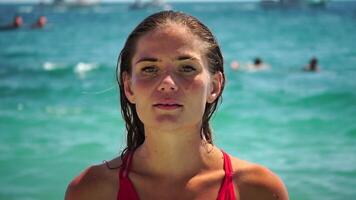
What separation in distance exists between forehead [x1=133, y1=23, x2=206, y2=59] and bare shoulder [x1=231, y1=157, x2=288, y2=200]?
0.50 m

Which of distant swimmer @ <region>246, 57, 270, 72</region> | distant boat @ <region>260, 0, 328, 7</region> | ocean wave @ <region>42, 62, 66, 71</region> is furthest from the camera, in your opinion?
distant boat @ <region>260, 0, 328, 7</region>

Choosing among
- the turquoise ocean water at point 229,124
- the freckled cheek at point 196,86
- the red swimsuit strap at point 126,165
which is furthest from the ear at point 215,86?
the turquoise ocean water at point 229,124

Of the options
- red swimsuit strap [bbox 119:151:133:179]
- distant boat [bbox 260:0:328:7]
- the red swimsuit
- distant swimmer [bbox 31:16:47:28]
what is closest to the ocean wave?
distant swimmer [bbox 31:16:47:28]

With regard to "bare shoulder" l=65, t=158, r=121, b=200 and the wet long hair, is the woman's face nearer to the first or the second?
the wet long hair

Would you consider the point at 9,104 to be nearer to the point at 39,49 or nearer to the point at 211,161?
the point at 211,161

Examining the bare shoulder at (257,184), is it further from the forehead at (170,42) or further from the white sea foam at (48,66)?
the white sea foam at (48,66)

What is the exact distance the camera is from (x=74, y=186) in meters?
2.24

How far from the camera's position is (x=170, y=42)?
223cm

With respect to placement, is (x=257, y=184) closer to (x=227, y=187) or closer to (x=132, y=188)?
(x=227, y=187)

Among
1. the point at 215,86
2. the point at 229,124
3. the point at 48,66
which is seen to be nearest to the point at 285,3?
the point at 48,66

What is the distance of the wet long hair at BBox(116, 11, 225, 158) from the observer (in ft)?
7.45

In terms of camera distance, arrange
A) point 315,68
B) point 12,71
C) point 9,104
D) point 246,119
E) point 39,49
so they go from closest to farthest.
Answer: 1. point 246,119
2. point 9,104
3. point 315,68
4. point 12,71
5. point 39,49

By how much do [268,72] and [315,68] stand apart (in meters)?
1.44

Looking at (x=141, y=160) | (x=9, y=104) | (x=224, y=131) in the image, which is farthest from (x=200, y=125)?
(x=9, y=104)
